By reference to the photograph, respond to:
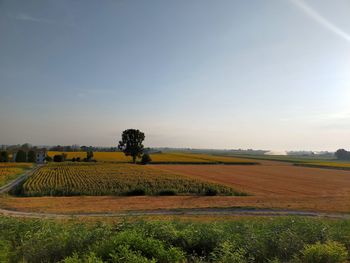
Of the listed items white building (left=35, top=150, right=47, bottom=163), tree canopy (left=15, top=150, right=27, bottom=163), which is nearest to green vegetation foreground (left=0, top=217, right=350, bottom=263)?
tree canopy (left=15, top=150, right=27, bottom=163)

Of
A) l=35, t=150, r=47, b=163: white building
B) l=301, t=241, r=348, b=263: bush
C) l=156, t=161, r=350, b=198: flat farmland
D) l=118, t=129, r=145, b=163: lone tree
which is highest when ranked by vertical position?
l=118, t=129, r=145, b=163: lone tree

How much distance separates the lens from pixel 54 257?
837 cm

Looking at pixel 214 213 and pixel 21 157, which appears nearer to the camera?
pixel 214 213

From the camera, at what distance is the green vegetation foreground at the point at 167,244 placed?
7750 mm

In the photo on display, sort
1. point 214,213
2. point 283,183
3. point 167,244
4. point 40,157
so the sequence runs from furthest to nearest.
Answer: point 40,157 < point 283,183 < point 214,213 < point 167,244

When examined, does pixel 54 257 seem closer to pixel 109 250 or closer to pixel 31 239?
pixel 31 239

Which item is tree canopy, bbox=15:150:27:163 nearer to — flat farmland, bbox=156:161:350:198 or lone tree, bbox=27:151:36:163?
lone tree, bbox=27:151:36:163

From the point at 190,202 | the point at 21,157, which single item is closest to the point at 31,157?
the point at 21,157

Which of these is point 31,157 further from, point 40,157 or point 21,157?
point 40,157

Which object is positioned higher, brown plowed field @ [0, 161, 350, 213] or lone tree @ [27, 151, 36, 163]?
lone tree @ [27, 151, 36, 163]

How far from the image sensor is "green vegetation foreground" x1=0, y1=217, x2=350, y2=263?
775 cm

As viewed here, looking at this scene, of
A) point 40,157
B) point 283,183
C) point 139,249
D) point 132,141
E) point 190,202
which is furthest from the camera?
point 40,157

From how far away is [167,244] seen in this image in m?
9.21

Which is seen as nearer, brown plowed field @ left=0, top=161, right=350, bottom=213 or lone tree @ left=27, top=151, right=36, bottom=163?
brown plowed field @ left=0, top=161, right=350, bottom=213
